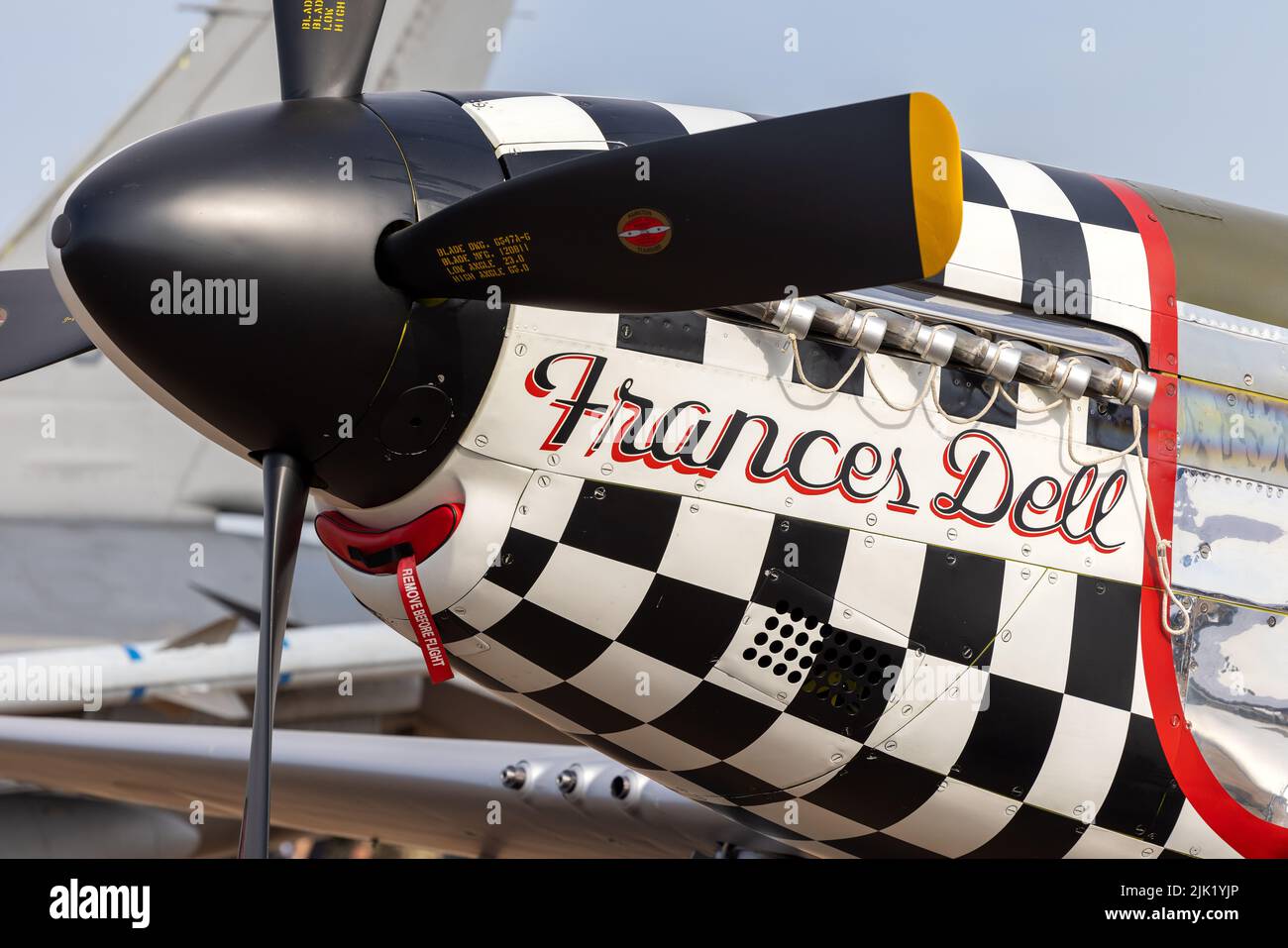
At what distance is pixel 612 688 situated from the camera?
2906mm

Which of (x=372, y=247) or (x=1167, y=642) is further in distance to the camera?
(x=1167, y=642)

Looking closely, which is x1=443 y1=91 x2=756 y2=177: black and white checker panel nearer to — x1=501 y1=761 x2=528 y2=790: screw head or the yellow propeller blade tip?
the yellow propeller blade tip

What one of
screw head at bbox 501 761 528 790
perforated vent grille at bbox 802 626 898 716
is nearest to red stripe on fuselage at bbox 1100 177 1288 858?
perforated vent grille at bbox 802 626 898 716

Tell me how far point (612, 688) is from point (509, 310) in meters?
0.95

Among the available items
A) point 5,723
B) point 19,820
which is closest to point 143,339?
point 5,723

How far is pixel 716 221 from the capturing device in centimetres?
229

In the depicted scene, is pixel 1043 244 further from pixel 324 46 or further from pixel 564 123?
pixel 324 46

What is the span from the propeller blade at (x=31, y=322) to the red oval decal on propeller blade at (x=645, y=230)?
177cm

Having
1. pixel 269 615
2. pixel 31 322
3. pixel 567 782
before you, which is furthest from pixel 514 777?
pixel 31 322

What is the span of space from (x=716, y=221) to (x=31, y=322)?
207 cm

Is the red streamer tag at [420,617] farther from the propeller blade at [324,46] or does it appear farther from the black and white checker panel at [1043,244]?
the black and white checker panel at [1043,244]

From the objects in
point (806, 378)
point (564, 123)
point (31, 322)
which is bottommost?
point (806, 378)

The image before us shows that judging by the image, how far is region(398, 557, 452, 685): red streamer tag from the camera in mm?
2730
